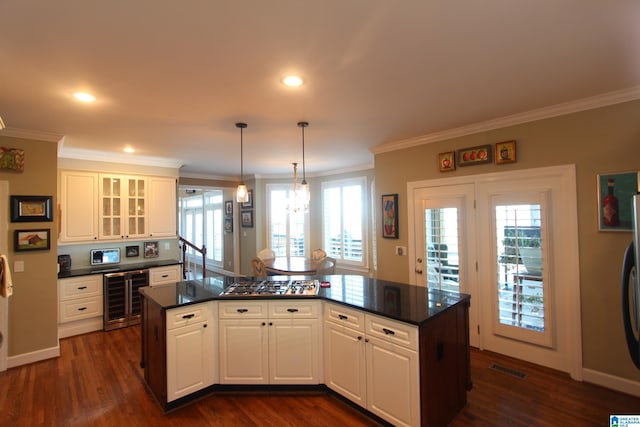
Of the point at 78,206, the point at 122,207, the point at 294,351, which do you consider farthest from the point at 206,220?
the point at 294,351

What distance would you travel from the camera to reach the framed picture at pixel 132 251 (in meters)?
4.91

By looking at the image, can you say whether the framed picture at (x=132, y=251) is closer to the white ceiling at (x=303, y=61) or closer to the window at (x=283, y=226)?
the white ceiling at (x=303, y=61)

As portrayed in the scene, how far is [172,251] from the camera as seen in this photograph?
17.5 feet

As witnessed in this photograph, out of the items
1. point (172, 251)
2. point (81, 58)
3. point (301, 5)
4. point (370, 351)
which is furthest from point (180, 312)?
point (172, 251)

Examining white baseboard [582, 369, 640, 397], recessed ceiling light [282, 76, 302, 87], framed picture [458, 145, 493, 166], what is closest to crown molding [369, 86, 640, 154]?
framed picture [458, 145, 493, 166]

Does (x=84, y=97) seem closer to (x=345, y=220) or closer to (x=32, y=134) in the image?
(x=32, y=134)

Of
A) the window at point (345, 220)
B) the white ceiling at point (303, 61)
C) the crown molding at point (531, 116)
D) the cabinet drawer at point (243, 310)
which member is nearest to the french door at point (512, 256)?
the crown molding at point (531, 116)

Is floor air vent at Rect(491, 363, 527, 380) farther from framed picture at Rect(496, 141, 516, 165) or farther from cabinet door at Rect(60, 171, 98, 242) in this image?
cabinet door at Rect(60, 171, 98, 242)

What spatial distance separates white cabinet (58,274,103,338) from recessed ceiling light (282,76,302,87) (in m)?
4.04

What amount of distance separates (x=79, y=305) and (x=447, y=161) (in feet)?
17.4

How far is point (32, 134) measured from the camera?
3.39 m

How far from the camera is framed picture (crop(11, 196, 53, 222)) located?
131 inches

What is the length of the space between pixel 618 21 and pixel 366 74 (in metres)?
1.39

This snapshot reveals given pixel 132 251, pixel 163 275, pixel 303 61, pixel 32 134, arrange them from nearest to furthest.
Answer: pixel 303 61 < pixel 32 134 < pixel 163 275 < pixel 132 251
